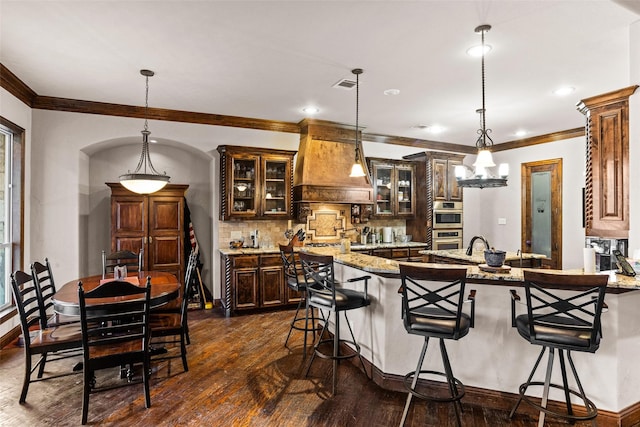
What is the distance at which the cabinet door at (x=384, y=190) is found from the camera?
21.4 ft

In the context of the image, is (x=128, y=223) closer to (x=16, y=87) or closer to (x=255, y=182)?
(x=255, y=182)

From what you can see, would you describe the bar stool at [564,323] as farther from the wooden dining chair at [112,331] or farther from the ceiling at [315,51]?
the wooden dining chair at [112,331]

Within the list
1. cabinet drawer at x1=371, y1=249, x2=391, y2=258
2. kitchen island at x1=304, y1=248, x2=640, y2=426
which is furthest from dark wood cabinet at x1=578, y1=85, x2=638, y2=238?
cabinet drawer at x1=371, y1=249, x2=391, y2=258

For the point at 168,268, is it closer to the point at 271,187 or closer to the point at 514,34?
the point at 271,187

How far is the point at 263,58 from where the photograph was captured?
132 inches

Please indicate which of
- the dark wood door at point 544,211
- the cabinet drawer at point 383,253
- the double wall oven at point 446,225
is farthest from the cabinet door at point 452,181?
the cabinet drawer at point 383,253

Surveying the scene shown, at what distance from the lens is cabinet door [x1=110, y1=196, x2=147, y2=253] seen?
15.8 ft

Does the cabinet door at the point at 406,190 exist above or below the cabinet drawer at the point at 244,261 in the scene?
above

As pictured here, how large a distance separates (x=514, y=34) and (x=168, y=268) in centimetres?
489

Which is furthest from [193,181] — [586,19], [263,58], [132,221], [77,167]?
[586,19]

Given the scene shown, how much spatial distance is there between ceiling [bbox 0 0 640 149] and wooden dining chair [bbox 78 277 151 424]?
200cm

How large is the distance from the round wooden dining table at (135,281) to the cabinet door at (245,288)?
1267mm

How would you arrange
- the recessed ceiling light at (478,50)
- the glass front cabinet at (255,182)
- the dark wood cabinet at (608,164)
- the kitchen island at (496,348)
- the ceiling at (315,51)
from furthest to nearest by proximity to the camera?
1. the glass front cabinet at (255,182)
2. the recessed ceiling light at (478,50)
3. the dark wood cabinet at (608,164)
4. the ceiling at (315,51)
5. the kitchen island at (496,348)

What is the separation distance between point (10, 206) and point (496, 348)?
519 cm
